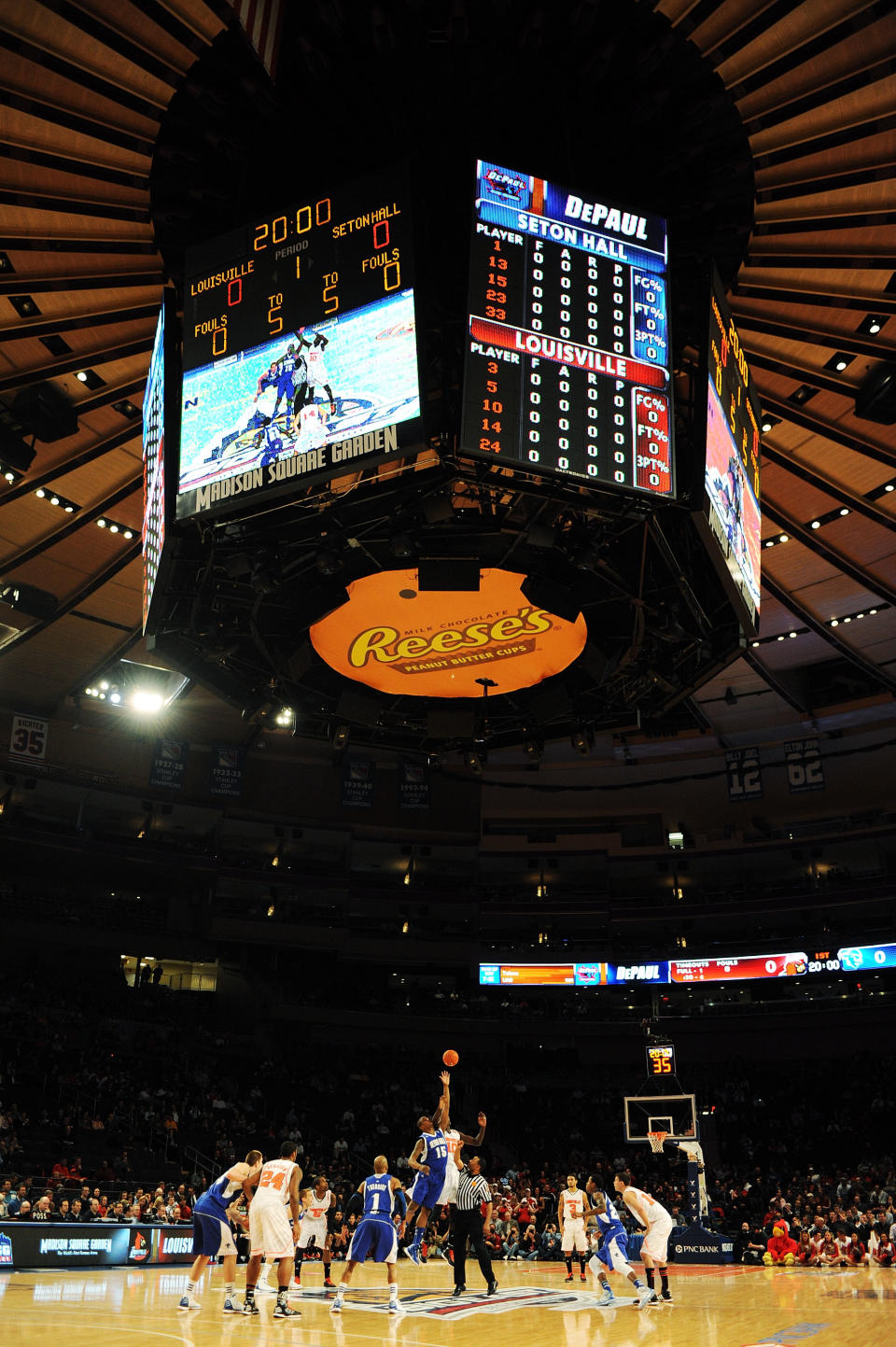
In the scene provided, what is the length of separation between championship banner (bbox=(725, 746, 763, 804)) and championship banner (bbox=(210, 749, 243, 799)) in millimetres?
16955

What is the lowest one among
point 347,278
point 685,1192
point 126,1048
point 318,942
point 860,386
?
point 685,1192

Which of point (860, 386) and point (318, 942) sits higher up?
point (860, 386)

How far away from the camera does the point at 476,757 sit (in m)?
21.0

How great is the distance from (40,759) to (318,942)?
1391 centimetres

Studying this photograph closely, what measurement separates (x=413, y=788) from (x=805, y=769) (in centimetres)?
1365

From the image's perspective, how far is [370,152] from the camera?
1524 centimetres

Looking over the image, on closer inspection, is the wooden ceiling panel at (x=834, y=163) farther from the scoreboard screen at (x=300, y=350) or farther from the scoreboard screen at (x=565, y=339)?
the scoreboard screen at (x=300, y=350)

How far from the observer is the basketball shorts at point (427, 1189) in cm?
1494

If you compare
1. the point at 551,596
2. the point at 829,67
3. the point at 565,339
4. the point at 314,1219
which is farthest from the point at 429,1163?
the point at 829,67

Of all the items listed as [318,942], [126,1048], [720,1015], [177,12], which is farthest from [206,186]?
[720,1015]

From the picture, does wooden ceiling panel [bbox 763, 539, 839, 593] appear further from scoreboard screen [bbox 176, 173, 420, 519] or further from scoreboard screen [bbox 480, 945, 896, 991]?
scoreboard screen [bbox 480, 945, 896, 991]

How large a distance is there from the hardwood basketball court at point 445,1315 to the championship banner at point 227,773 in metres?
19.1

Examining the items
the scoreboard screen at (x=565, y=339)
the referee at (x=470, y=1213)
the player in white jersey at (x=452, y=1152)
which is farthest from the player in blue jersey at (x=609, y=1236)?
the scoreboard screen at (x=565, y=339)

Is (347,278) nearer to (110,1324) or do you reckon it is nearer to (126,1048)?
(110,1324)
